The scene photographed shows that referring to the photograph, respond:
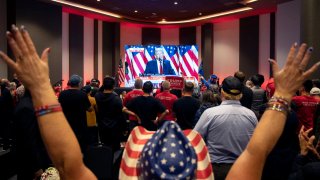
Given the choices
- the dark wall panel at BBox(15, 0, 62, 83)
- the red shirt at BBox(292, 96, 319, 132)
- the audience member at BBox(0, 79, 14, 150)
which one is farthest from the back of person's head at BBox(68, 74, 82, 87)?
the dark wall panel at BBox(15, 0, 62, 83)

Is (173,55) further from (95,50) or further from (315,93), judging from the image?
(315,93)

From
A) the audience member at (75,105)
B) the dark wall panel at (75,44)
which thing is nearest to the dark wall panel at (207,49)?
the dark wall panel at (75,44)

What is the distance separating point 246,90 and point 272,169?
2.15m

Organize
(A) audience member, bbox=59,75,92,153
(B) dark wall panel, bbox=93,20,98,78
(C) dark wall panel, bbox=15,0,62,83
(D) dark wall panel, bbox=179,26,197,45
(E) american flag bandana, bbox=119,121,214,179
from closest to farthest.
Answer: (E) american flag bandana, bbox=119,121,214,179 < (A) audience member, bbox=59,75,92,153 < (C) dark wall panel, bbox=15,0,62,83 < (B) dark wall panel, bbox=93,20,98,78 < (D) dark wall panel, bbox=179,26,197,45

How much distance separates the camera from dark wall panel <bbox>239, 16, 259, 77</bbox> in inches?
590

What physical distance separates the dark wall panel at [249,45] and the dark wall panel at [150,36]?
4.41 m

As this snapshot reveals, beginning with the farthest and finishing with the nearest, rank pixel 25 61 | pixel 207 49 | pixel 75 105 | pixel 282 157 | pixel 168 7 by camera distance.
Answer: pixel 207 49
pixel 168 7
pixel 75 105
pixel 282 157
pixel 25 61

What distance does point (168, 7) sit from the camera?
576 inches

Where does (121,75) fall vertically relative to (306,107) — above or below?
above

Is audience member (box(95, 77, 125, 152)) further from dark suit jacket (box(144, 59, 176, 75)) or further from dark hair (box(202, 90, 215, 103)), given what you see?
dark suit jacket (box(144, 59, 176, 75))

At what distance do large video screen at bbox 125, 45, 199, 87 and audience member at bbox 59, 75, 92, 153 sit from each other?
10.7 m

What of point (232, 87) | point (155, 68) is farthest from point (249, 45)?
point (232, 87)

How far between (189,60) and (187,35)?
2.15 m

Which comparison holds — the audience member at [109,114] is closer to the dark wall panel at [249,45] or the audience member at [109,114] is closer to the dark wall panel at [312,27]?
the dark wall panel at [312,27]
